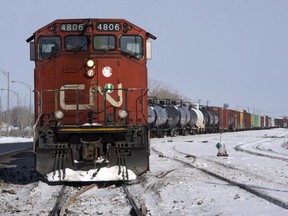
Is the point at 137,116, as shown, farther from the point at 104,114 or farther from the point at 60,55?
Answer: the point at 60,55

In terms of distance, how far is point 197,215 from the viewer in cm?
808

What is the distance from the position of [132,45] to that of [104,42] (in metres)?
0.74

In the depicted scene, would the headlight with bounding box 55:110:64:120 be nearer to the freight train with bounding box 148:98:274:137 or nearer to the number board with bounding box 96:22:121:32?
the number board with bounding box 96:22:121:32

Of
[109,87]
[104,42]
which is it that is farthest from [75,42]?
[109,87]

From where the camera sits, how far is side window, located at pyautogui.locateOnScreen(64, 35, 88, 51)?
12492mm

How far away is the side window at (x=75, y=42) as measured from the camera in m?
12.5

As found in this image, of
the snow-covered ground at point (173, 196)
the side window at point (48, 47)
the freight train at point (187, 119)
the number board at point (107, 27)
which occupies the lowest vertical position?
the snow-covered ground at point (173, 196)

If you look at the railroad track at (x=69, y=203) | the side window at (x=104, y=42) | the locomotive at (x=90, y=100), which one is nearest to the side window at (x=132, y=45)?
the locomotive at (x=90, y=100)

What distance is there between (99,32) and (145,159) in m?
3.35

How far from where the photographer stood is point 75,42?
41.1 feet

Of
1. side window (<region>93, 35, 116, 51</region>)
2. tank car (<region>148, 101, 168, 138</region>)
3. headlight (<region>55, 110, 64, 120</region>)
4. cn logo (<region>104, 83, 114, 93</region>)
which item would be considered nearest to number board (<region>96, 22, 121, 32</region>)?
side window (<region>93, 35, 116, 51</region>)

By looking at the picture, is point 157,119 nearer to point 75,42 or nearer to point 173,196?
point 75,42

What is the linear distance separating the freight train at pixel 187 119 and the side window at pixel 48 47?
2298cm

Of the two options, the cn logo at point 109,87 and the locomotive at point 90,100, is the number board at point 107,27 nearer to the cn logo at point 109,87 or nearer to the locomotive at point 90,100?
the locomotive at point 90,100
